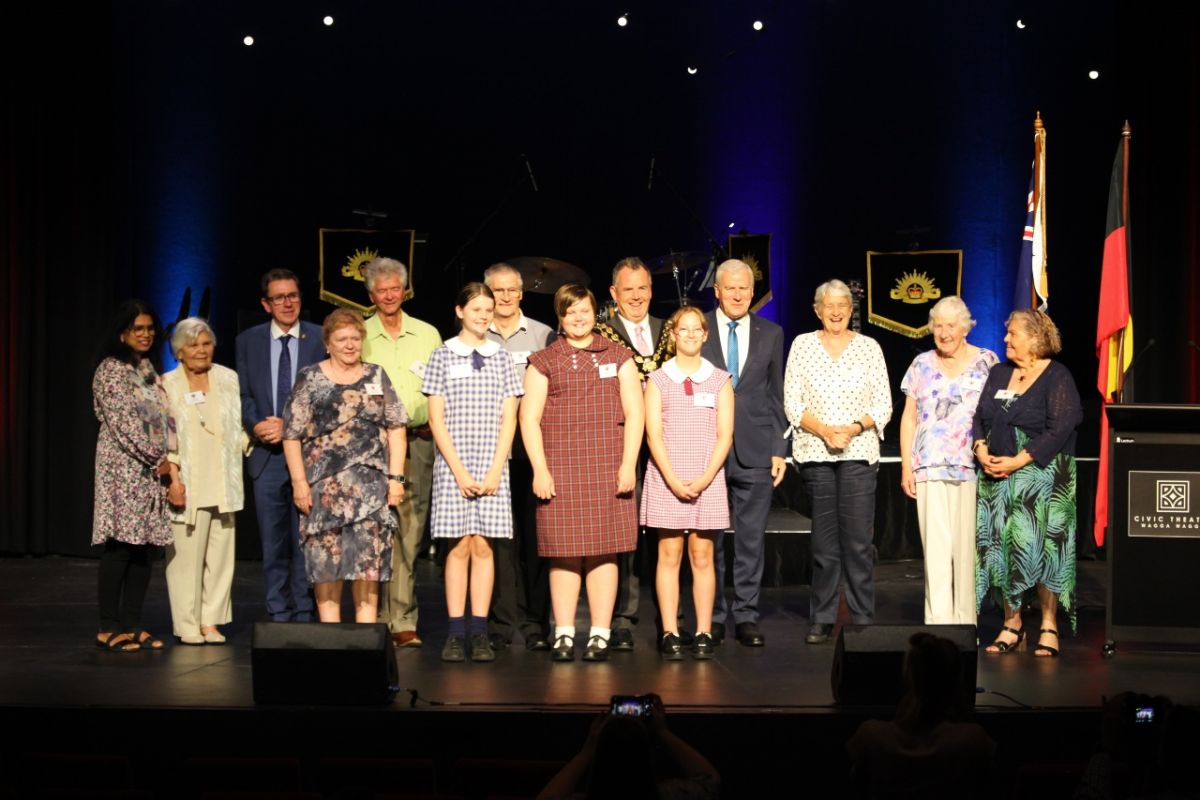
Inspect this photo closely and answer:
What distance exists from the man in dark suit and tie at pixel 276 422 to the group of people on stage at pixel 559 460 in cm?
1

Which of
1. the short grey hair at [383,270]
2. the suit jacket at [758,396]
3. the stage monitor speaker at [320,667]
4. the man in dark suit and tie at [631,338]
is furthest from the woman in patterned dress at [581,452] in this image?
the stage monitor speaker at [320,667]

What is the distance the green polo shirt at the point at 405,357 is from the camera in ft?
19.2

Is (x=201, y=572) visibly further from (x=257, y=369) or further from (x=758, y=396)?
(x=758, y=396)

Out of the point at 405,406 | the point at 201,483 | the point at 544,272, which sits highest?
the point at 544,272

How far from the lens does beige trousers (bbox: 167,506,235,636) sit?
5.78 m

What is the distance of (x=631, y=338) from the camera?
5773 millimetres

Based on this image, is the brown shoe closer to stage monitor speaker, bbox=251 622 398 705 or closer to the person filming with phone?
stage monitor speaker, bbox=251 622 398 705

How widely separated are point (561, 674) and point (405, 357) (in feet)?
5.23

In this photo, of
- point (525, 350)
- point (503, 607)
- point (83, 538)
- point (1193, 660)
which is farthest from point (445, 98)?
point (1193, 660)

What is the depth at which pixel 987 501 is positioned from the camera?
19.1ft

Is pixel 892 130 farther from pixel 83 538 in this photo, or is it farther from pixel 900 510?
pixel 83 538

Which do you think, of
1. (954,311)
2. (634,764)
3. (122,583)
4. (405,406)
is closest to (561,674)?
(405,406)

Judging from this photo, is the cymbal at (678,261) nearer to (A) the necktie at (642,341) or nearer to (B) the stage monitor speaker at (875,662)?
(A) the necktie at (642,341)

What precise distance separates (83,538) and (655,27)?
5.02 metres
